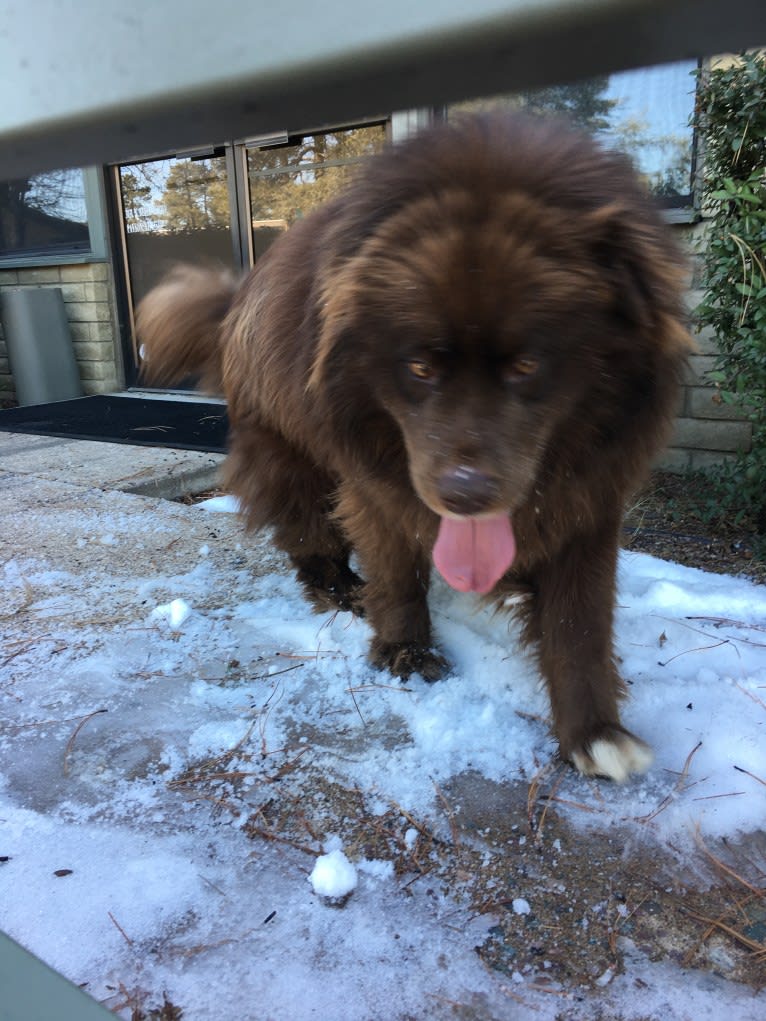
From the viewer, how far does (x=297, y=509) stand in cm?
288

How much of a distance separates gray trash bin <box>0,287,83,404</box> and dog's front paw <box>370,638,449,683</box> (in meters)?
6.75

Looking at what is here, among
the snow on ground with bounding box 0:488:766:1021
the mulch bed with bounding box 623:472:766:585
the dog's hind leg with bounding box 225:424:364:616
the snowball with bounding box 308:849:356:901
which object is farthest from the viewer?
the mulch bed with bounding box 623:472:766:585

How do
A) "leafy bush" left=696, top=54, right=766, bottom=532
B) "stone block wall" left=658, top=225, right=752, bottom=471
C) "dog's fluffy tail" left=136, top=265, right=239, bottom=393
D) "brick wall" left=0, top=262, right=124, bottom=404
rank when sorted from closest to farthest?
"dog's fluffy tail" left=136, top=265, right=239, bottom=393, "leafy bush" left=696, top=54, right=766, bottom=532, "stone block wall" left=658, top=225, right=752, bottom=471, "brick wall" left=0, top=262, right=124, bottom=404

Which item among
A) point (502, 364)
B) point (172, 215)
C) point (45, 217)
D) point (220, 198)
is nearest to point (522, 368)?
point (502, 364)

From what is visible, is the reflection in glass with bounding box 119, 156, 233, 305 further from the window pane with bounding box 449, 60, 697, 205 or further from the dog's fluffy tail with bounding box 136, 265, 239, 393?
the dog's fluffy tail with bounding box 136, 265, 239, 393

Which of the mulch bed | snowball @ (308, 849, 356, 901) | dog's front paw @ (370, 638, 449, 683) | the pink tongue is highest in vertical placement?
the pink tongue

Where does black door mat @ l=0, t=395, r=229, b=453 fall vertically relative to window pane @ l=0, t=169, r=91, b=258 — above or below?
below

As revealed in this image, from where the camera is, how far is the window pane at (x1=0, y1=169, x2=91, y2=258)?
8.01 meters

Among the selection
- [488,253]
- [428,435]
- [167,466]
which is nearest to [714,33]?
[488,253]

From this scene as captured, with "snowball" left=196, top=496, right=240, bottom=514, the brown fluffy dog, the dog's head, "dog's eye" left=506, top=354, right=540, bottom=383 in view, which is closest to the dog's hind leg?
the brown fluffy dog

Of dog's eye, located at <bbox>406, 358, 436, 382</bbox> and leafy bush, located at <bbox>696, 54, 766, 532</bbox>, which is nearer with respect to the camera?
dog's eye, located at <bbox>406, 358, 436, 382</bbox>

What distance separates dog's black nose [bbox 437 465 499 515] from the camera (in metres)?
1.53

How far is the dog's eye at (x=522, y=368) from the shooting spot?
5.03 feet

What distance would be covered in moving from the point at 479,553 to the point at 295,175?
620 cm
